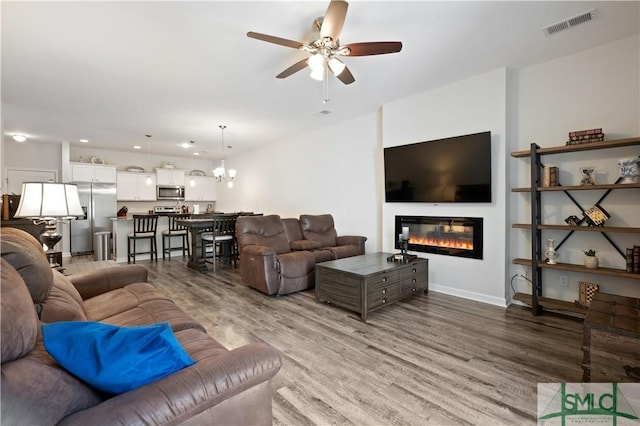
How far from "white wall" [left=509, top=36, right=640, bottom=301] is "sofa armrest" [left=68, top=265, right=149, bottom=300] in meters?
4.06

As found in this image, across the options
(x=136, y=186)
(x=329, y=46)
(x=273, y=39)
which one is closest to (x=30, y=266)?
(x=273, y=39)

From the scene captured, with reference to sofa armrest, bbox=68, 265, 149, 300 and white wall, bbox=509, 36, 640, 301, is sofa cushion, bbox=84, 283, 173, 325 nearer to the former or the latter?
sofa armrest, bbox=68, 265, 149, 300

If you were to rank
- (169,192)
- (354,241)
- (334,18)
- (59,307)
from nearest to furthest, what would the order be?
(59,307), (334,18), (354,241), (169,192)

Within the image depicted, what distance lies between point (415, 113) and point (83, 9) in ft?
12.1

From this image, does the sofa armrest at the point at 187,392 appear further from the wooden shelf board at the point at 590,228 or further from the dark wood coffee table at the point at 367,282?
the wooden shelf board at the point at 590,228

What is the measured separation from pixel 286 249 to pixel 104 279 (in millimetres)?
2487

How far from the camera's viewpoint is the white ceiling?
2.35 meters

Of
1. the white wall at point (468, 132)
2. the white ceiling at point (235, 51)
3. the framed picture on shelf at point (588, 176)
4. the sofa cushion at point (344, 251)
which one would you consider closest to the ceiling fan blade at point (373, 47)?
the white ceiling at point (235, 51)

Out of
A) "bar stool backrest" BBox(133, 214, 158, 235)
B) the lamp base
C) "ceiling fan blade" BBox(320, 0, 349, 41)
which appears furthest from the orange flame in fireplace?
"bar stool backrest" BBox(133, 214, 158, 235)

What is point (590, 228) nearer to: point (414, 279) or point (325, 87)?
point (414, 279)

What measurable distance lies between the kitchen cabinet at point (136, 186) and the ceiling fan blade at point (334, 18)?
24.4ft

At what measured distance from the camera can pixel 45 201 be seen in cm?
235

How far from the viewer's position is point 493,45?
289cm

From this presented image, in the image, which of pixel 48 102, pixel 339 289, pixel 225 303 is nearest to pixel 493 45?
pixel 339 289
